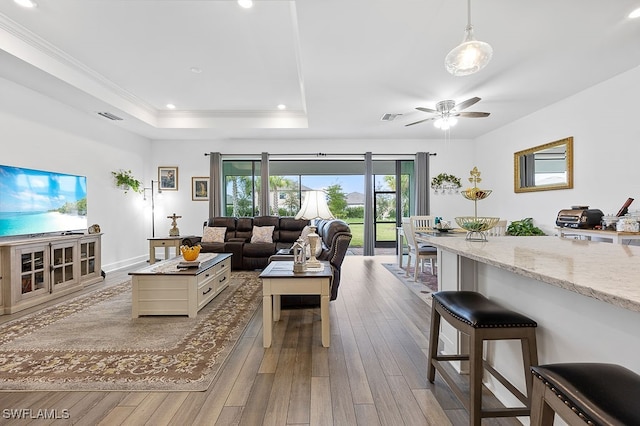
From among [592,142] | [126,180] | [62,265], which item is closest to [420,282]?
[592,142]

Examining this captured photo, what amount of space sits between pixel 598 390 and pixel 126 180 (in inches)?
263

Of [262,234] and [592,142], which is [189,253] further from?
[592,142]

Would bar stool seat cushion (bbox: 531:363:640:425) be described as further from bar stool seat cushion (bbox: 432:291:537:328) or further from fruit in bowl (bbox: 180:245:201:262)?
fruit in bowl (bbox: 180:245:201:262)

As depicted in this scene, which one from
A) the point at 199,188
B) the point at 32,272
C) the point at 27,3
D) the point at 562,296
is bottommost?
the point at 32,272

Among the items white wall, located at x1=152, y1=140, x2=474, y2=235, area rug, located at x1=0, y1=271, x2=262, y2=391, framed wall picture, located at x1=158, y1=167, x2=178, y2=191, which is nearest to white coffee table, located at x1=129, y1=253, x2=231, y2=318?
area rug, located at x1=0, y1=271, x2=262, y2=391

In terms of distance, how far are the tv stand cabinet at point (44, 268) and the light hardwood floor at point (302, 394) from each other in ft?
6.62

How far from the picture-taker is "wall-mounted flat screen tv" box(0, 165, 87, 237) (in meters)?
3.43

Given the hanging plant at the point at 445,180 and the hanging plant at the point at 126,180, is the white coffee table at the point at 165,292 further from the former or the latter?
the hanging plant at the point at 445,180

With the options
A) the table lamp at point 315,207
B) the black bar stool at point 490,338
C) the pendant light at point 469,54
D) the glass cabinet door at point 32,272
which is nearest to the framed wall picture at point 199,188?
the glass cabinet door at point 32,272

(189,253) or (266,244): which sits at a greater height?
(189,253)

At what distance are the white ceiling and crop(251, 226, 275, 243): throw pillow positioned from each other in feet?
7.42

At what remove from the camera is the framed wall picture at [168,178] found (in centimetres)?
670

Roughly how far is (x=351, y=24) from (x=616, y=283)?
2.57 m

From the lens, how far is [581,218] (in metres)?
3.48
